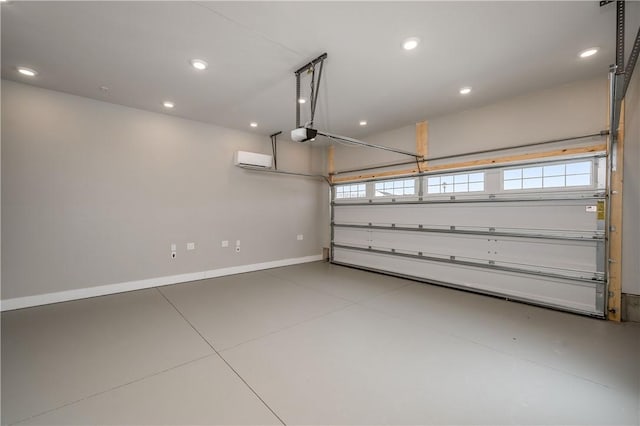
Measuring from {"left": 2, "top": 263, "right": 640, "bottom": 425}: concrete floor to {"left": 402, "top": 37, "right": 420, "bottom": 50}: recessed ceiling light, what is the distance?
3091mm

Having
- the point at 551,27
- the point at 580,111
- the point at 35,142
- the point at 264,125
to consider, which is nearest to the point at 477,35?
the point at 551,27

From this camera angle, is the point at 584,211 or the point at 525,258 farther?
the point at 525,258

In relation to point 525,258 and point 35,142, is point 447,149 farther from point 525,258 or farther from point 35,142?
point 35,142

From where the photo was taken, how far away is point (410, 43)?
2619 mm

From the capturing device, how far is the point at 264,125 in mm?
5254

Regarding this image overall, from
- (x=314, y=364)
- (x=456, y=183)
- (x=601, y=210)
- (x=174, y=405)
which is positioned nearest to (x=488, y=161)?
(x=456, y=183)

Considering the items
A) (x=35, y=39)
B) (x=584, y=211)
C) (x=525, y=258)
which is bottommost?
(x=525, y=258)

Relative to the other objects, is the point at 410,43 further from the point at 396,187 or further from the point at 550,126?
the point at 396,187

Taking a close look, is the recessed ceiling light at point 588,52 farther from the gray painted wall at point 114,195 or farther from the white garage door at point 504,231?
the gray painted wall at point 114,195

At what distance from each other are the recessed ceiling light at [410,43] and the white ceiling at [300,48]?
2.2 inches

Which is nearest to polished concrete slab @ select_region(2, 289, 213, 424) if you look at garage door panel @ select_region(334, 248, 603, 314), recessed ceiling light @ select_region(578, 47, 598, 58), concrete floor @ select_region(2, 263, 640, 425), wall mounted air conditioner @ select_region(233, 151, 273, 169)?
concrete floor @ select_region(2, 263, 640, 425)

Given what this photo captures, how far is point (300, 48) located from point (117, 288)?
180 inches

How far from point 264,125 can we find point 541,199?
16.0ft

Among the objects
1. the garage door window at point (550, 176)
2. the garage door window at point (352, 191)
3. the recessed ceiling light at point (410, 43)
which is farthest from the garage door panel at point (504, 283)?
the recessed ceiling light at point (410, 43)
